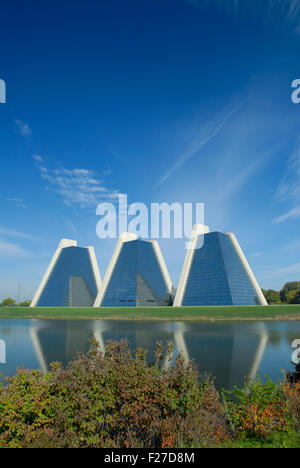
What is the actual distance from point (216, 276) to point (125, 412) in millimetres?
51679

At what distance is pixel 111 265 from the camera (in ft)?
234

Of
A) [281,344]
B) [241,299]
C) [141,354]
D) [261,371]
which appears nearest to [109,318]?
[241,299]

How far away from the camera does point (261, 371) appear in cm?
1198

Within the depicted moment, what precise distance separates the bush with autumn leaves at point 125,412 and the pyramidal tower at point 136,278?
5528 cm

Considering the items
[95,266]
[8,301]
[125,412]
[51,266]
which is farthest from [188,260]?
[8,301]

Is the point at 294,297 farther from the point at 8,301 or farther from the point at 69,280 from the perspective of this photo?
the point at 8,301

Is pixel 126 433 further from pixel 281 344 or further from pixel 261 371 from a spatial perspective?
pixel 281 344

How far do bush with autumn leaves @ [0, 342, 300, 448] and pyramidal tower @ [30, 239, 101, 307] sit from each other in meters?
69.7

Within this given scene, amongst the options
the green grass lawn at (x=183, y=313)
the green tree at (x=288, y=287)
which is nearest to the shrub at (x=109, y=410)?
the green grass lawn at (x=183, y=313)

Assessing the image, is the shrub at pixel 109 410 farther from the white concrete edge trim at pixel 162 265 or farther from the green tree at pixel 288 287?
the green tree at pixel 288 287

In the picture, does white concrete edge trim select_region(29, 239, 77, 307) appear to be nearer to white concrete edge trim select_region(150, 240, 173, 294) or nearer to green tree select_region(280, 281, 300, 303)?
white concrete edge trim select_region(150, 240, 173, 294)

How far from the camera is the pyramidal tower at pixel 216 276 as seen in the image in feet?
173
